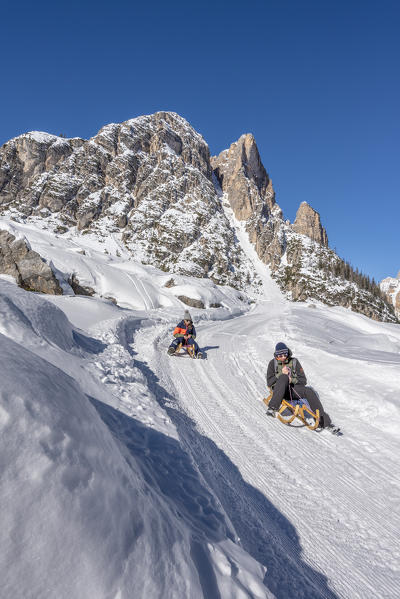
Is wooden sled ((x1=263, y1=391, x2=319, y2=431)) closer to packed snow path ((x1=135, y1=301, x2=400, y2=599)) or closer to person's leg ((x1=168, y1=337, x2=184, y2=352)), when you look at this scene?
packed snow path ((x1=135, y1=301, x2=400, y2=599))

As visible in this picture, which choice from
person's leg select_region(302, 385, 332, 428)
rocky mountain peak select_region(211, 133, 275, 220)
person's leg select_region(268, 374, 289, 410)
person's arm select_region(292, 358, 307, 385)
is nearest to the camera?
person's leg select_region(302, 385, 332, 428)

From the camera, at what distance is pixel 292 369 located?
5133mm

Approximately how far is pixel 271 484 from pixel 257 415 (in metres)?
1.76

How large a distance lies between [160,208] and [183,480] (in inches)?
3347

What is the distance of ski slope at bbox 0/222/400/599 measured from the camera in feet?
3.53

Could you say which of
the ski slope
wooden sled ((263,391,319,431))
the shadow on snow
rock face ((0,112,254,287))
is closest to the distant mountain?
rock face ((0,112,254,287))

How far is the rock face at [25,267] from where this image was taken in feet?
51.3

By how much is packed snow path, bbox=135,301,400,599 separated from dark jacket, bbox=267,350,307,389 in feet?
1.94

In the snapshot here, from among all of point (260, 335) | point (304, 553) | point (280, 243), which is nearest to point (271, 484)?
point (304, 553)

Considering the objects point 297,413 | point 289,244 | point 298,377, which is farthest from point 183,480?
point 289,244

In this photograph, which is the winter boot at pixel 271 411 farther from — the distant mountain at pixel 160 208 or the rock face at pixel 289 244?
the rock face at pixel 289 244

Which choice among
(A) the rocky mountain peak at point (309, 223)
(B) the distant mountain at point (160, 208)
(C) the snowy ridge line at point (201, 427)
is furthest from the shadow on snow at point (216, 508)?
(A) the rocky mountain peak at point (309, 223)

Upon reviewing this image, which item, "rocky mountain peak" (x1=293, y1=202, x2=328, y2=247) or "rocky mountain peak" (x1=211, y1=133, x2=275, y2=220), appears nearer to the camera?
"rocky mountain peak" (x1=211, y1=133, x2=275, y2=220)

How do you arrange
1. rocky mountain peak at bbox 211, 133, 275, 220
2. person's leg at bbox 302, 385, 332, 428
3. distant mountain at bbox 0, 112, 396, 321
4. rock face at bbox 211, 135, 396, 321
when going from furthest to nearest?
1. rocky mountain peak at bbox 211, 133, 275, 220
2. rock face at bbox 211, 135, 396, 321
3. distant mountain at bbox 0, 112, 396, 321
4. person's leg at bbox 302, 385, 332, 428
